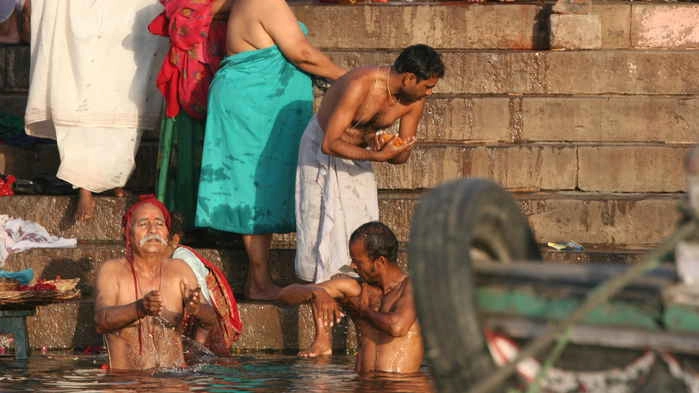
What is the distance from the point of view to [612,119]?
33.6 feet

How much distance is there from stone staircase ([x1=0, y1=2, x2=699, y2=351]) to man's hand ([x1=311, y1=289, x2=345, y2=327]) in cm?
109

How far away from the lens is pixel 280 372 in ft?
25.1

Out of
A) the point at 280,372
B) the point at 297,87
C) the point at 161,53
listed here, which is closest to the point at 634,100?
the point at 297,87

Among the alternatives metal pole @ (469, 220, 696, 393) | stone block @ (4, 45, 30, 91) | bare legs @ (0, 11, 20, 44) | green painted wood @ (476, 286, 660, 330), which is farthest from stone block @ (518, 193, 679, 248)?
metal pole @ (469, 220, 696, 393)

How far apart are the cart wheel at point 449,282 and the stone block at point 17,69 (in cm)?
763

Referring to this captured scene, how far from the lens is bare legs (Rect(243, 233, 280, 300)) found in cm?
884

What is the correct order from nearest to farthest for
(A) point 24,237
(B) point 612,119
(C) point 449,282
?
(C) point 449,282, (A) point 24,237, (B) point 612,119

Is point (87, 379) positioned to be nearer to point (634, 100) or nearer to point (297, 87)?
point (297, 87)

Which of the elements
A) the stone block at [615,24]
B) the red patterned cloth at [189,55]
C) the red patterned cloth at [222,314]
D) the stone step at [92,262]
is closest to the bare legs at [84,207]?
the stone step at [92,262]

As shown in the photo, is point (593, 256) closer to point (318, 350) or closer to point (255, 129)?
point (318, 350)

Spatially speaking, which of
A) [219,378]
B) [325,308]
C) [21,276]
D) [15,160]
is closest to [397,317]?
[325,308]

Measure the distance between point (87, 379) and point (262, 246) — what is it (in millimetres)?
1838

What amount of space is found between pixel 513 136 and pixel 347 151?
233 centimetres

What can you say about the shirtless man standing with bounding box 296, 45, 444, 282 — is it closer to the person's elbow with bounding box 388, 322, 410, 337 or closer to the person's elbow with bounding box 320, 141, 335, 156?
the person's elbow with bounding box 320, 141, 335, 156
